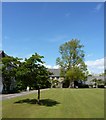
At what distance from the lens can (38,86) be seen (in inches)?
940

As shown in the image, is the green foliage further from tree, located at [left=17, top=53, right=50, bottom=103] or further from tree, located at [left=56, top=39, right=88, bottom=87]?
tree, located at [left=56, top=39, right=88, bottom=87]

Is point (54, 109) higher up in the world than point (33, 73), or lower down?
lower down

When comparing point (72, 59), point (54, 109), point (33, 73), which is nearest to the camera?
point (54, 109)

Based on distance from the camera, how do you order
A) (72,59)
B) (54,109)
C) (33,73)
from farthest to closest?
(72,59)
(33,73)
(54,109)

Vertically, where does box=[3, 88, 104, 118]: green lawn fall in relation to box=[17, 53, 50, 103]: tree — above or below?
below

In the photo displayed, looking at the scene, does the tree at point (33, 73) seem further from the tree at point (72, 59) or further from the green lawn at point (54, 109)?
the tree at point (72, 59)

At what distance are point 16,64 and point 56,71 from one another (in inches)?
3684

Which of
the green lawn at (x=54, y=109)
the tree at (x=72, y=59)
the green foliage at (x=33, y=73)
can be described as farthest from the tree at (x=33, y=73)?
the tree at (x=72, y=59)

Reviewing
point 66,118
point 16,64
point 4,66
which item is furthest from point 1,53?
point 66,118

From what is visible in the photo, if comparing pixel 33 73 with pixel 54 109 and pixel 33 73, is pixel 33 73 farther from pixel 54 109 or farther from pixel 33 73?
pixel 54 109

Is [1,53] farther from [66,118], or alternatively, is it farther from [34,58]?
[66,118]

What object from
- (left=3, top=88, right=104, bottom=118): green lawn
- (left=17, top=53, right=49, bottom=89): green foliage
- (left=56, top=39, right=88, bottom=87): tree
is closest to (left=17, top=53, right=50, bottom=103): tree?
(left=17, top=53, right=49, bottom=89): green foliage

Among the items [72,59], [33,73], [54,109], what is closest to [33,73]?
[33,73]

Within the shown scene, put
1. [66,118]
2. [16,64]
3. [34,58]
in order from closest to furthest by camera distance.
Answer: [66,118], [34,58], [16,64]
